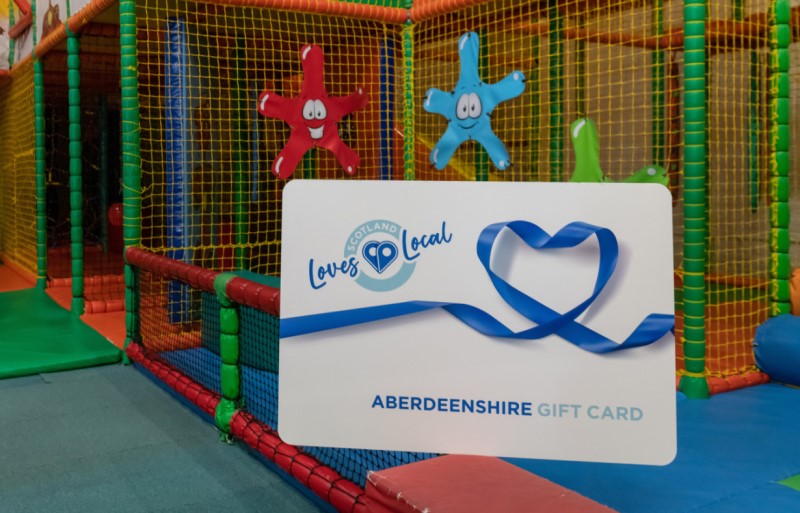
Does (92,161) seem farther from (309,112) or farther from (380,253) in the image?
(380,253)

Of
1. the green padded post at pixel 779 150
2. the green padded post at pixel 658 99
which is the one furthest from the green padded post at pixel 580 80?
the green padded post at pixel 779 150

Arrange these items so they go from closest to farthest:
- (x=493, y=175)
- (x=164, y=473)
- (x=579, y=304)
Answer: (x=579, y=304) < (x=164, y=473) < (x=493, y=175)

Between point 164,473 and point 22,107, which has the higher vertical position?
point 22,107

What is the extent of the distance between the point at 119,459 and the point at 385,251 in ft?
6.37

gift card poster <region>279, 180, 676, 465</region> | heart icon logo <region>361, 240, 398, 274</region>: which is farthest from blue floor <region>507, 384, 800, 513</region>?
heart icon logo <region>361, 240, 398, 274</region>

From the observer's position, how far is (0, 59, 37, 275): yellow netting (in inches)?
299

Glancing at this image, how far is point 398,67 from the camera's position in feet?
19.1

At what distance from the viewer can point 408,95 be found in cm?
550

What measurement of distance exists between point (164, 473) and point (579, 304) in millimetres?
1939

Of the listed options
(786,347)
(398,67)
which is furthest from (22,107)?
(786,347)

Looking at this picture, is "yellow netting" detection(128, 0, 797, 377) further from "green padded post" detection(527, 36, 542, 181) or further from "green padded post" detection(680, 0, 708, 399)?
"green padded post" detection(680, 0, 708, 399)

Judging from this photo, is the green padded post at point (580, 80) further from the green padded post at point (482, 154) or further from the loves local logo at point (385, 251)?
the loves local logo at point (385, 251)

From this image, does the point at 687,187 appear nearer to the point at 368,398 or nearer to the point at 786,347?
the point at 786,347

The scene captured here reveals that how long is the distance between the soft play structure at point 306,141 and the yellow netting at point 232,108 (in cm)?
3
